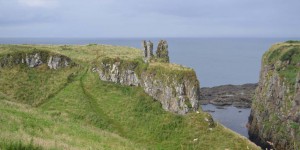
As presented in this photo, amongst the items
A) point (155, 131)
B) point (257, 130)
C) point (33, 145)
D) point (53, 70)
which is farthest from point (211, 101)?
point (33, 145)

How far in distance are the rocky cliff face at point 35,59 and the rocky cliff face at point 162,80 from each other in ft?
32.1

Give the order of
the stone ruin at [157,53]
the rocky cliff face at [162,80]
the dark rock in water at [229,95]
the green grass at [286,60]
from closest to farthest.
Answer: the rocky cliff face at [162,80]
the stone ruin at [157,53]
the green grass at [286,60]
the dark rock in water at [229,95]

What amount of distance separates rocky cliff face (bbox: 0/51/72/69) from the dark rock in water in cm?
7454

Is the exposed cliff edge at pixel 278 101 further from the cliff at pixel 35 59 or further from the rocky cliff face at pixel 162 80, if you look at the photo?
the cliff at pixel 35 59

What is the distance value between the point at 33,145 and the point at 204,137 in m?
43.0

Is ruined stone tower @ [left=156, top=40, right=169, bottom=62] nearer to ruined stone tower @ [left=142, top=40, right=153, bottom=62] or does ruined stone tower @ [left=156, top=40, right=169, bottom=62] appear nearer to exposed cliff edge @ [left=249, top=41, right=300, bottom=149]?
ruined stone tower @ [left=142, top=40, right=153, bottom=62]

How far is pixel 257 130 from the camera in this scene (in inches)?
4060

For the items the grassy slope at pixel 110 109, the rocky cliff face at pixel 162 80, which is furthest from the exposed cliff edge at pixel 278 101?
the grassy slope at pixel 110 109

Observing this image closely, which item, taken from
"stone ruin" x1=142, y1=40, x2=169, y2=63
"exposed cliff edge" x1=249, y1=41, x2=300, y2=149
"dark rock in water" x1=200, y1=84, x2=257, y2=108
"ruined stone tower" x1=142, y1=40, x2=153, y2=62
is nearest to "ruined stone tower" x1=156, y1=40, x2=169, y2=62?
"stone ruin" x1=142, y1=40, x2=169, y2=63

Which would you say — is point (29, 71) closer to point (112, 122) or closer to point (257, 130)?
point (112, 122)

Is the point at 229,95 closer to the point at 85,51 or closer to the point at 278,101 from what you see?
the point at 278,101

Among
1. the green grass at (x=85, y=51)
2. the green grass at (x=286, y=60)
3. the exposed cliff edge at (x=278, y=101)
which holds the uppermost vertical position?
the green grass at (x=85, y=51)

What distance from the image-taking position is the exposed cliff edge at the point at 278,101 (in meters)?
87.9

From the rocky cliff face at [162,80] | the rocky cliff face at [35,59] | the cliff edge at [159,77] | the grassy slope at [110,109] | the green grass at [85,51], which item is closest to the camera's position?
the grassy slope at [110,109]
